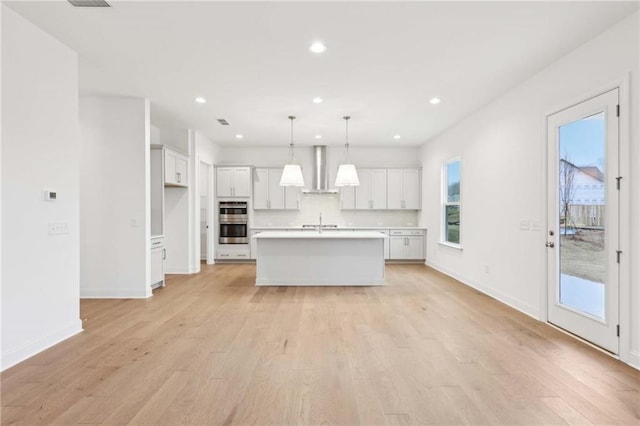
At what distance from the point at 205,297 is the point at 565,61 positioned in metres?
5.23

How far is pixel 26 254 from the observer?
9.41ft

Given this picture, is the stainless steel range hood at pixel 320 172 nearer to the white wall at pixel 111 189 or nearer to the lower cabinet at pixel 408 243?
the lower cabinet at pixel 408 243

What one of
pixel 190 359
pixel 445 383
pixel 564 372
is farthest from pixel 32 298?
pixel 564 372

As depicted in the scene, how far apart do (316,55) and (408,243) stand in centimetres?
553

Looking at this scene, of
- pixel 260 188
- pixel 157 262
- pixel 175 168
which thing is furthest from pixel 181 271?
pixel 260 188

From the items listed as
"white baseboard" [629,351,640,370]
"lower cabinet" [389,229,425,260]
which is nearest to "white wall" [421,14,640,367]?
"white baseboard" [629,351,640,370]

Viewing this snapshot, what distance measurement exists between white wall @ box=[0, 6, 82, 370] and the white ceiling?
13.4 inches

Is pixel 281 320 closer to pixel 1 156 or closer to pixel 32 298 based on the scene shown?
pixel 32 298

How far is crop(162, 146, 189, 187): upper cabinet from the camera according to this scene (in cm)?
568

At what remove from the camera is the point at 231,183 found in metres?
8.01

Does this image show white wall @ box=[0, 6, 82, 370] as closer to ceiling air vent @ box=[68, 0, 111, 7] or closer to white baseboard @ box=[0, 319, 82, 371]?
white baseboard @ box=[0, 319, 82, 371]

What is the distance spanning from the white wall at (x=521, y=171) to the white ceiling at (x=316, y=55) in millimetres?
220

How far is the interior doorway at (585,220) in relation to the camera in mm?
2857

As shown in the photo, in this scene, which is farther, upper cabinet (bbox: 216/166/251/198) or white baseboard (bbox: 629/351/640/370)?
upper cabinet (bbox: 216/166/251/198)
